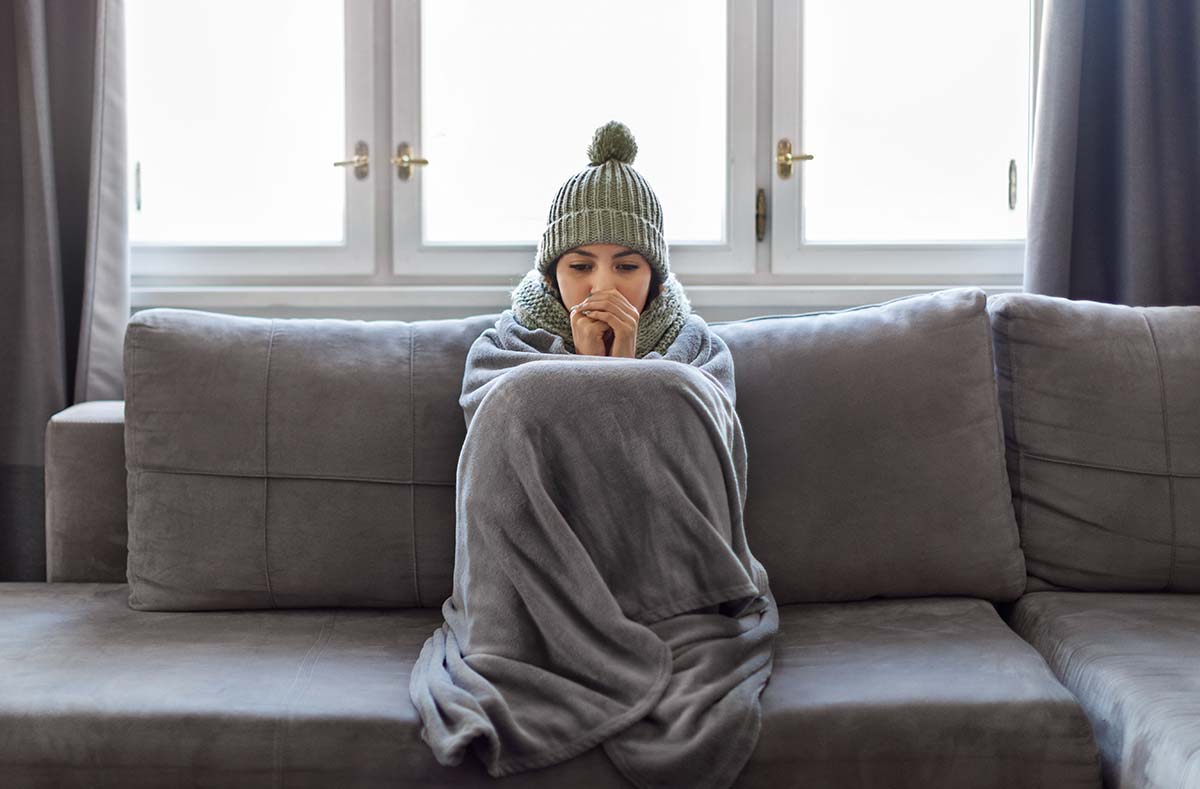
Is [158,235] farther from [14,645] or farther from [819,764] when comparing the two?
[819,764]

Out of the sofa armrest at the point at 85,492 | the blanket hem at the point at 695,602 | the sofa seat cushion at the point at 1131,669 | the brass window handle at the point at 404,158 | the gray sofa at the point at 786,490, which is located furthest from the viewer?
the brass window handle at the point at 404,158

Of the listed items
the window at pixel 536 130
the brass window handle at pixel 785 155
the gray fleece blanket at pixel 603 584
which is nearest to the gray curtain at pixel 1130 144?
the window at pixel 536 130

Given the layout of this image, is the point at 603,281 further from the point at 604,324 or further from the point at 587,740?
the point at 587,740

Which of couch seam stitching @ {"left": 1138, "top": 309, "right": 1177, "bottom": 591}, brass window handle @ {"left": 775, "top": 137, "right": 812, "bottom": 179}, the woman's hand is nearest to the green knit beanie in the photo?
the woman's hand

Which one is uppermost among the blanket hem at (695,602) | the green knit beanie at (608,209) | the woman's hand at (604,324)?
the green knit beanie at (608,209)

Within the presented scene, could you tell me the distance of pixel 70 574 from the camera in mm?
1935

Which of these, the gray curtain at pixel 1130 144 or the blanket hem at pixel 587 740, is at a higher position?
the gray curtain at pixel 1130 144

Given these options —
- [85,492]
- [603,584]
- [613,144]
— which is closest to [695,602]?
[603,584]

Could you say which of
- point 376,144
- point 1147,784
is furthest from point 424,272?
point 1147,784

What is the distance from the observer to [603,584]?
1470 millimetres

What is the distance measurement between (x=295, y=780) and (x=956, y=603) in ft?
3.36

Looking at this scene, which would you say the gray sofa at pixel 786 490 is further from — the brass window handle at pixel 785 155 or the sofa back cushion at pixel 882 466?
the brass window handle at pixel 785 155

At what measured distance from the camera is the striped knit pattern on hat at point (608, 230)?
189 cm

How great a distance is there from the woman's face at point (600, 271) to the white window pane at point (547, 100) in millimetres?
590
